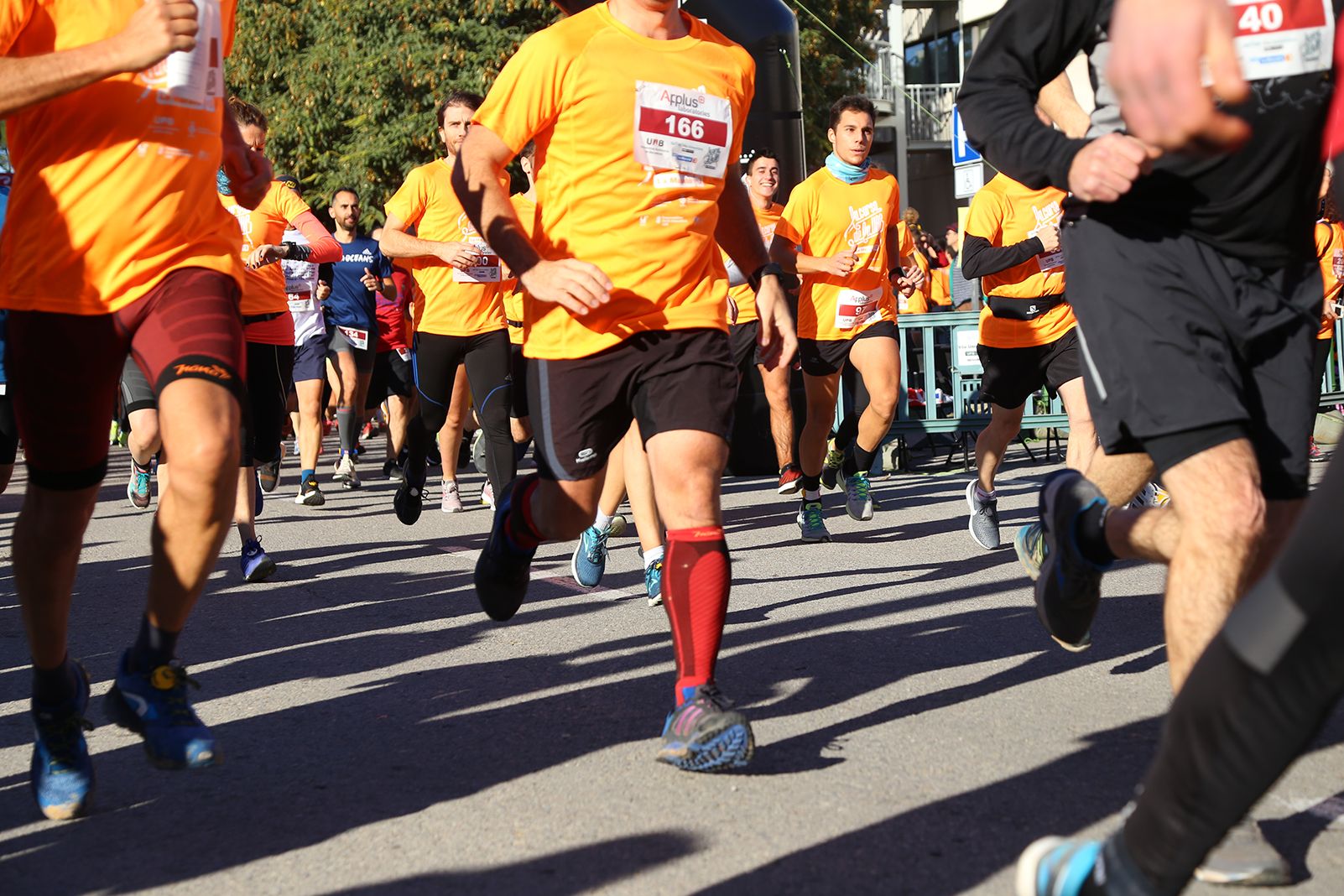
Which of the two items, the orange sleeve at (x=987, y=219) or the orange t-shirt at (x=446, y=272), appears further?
the orange t-shirt at (x=446, y=272)

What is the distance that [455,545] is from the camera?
29.6 feet

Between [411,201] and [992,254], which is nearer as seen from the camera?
[992,254]

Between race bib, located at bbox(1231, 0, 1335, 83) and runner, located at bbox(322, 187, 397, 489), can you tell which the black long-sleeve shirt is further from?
runner, located at bbox(322, 187, 397, 489)

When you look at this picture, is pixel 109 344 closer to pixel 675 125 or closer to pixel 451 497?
pixel 675 125

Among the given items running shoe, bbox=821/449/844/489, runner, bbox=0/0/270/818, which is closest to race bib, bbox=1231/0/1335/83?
runner, bbox=0/0/270/818

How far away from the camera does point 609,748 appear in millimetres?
4203

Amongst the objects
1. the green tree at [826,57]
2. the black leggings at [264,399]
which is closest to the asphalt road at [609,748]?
the black leggings at [264,399]

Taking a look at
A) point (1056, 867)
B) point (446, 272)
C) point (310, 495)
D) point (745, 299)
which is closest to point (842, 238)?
point (745, 299)

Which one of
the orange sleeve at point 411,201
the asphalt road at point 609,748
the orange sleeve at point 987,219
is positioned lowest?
the asphalt road at point 609,748

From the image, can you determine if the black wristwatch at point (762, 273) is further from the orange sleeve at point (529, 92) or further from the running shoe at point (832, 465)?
the running shoe at point (832, 465)

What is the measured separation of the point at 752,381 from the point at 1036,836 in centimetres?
931

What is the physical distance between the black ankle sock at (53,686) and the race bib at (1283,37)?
2.76 meters

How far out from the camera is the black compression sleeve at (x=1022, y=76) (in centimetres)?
348

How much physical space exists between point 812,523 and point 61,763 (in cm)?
555
